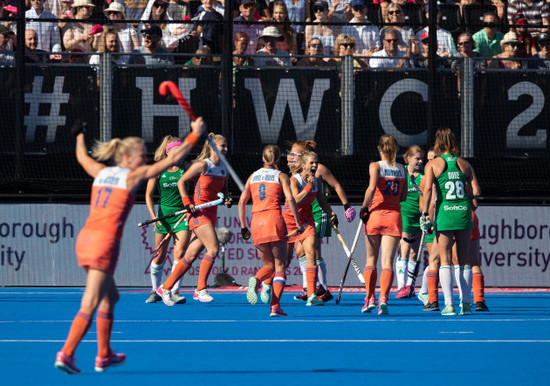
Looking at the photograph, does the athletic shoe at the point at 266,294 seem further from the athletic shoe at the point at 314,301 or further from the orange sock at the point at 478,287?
the orange sock at the point at 478,287

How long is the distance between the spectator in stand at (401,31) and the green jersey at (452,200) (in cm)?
510

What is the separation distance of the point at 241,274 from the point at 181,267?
11.0ft

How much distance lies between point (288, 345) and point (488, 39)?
31.0ft

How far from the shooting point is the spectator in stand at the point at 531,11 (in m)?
17.3

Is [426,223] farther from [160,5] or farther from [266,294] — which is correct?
[160,5]

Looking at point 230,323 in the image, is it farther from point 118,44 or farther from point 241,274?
point 118,44

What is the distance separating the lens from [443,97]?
53.0 feet

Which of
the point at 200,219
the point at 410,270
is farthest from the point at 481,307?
the point at 200,219

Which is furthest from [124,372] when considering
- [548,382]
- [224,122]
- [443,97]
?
[443,97]

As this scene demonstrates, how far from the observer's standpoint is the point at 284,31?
53.4ft

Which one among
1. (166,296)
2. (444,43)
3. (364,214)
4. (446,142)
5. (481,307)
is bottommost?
(481,307)

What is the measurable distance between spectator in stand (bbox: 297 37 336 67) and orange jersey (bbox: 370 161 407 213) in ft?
14.0

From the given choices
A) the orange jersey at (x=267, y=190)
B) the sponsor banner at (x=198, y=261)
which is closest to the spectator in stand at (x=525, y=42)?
the sponsor banner at (x=198, y=261)

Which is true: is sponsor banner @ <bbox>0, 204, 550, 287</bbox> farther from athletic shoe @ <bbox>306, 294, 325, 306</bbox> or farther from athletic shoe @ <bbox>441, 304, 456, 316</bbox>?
athletic shoe @ <bbox>441, 304, 456, 316</bbox>
